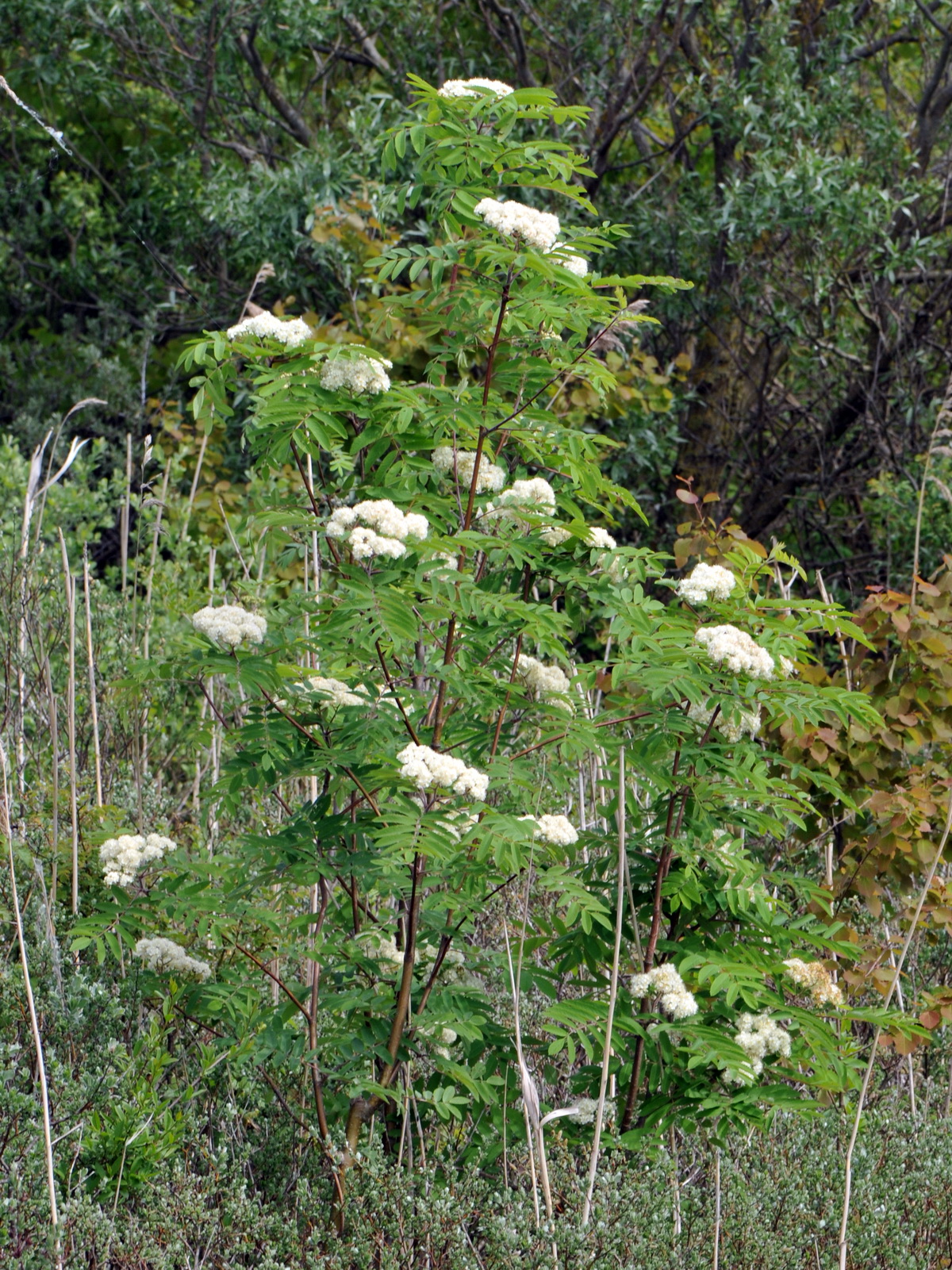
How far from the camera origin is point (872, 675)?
3613mm

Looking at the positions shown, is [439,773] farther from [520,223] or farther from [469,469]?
[520,223]

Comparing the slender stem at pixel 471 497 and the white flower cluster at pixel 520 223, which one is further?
the slender stem at pixel 471 497

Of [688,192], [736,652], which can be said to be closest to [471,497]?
[736,652]

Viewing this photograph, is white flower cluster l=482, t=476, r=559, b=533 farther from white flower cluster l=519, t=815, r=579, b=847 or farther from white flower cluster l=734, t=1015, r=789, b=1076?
white flower cluster l=734, t=1015, r=789, b=1076

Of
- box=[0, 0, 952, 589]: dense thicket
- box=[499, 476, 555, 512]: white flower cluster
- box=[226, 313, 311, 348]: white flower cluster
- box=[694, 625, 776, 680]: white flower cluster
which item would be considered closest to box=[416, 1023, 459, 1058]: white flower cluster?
box=[694, 625, 776, 680]: white flower cluster

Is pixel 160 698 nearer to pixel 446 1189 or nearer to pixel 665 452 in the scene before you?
pixel 446 1189

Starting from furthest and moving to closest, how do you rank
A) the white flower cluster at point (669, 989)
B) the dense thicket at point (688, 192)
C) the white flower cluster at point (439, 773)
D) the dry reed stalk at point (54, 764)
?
the dense thicket at point (688, 192)
the dry reed stalk at point (54, 764)
the white flower cluster at point (669, 989)
the white flower cluster at point (439, 773)

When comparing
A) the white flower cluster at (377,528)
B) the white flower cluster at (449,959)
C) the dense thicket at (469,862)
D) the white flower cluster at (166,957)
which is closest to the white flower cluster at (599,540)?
the dense thicket at (469,862)

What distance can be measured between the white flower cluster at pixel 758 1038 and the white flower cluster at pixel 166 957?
109 centimetres

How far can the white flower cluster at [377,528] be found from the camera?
2.15m

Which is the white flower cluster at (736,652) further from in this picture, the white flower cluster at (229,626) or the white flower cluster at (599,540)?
the white flower cluster at (229,626)

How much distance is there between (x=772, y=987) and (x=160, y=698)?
2.21 m

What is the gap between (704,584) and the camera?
2.53 m

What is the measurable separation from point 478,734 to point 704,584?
54cm
